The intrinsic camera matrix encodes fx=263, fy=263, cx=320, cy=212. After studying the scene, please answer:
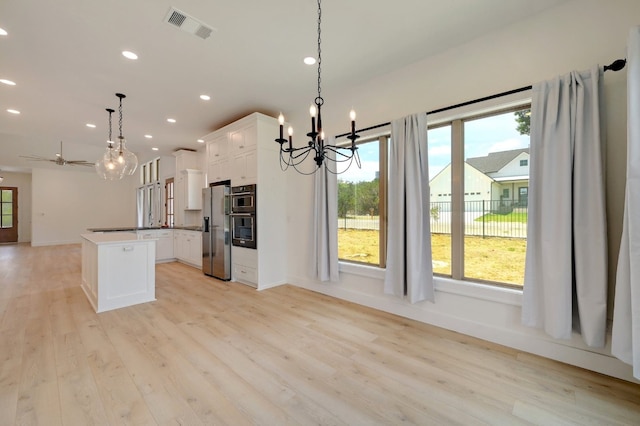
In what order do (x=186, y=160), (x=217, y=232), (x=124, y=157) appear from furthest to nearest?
(x=186, y=160) → (x=217, y=232) → (x=124, y=157)

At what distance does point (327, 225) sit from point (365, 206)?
62 cm

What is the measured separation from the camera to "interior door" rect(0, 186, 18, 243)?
9.84 meters

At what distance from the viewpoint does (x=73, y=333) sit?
8.91ft

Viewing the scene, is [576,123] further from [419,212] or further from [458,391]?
[458,391]

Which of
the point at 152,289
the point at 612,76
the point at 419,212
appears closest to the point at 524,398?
the point at 419,212

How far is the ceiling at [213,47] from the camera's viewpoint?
7.47 feet

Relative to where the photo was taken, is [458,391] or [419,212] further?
[419,212]

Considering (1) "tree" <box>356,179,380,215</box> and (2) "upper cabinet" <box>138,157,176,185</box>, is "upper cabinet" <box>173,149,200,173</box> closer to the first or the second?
(2) "upper cabinet" <box>138,157,176,185</box>

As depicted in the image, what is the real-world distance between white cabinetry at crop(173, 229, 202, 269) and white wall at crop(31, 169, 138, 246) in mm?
5910

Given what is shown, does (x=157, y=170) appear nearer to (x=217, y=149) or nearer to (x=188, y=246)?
(x=188, y=246)

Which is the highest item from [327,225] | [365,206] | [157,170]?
[157,170]


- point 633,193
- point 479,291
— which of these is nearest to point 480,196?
point 479,291

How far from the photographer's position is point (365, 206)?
3.78 m

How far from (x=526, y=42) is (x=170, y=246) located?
7461mm
